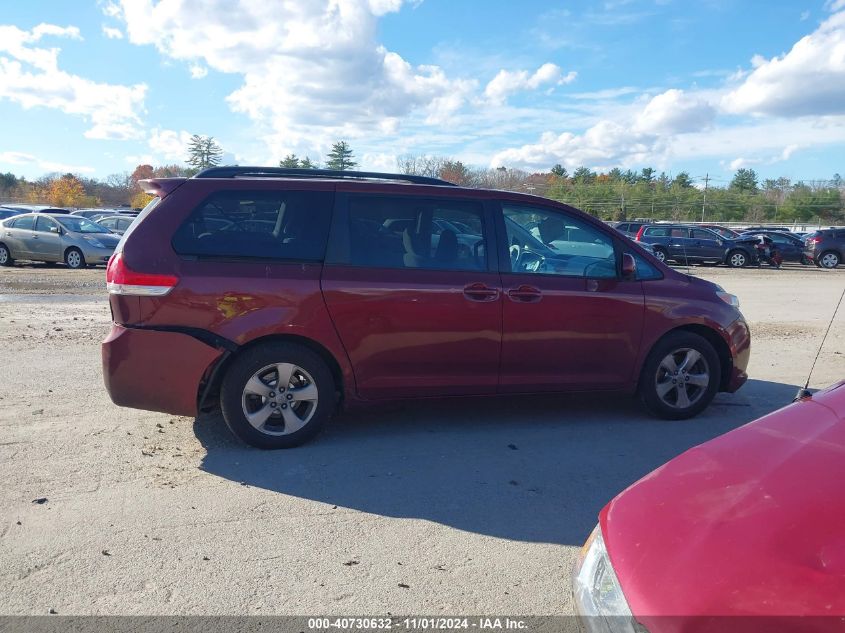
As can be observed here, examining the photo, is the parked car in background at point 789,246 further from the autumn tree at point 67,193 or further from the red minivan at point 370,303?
the autumn tree at point 67,193

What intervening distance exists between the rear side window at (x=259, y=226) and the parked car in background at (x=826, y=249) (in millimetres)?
30025

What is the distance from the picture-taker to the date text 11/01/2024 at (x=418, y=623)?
9.87 feet

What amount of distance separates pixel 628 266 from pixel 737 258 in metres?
25.3

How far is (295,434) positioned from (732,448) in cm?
316

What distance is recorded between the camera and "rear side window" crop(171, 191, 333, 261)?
490cm

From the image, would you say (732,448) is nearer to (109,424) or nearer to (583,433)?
(583,433)

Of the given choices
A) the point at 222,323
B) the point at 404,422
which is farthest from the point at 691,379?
the point at 222,323

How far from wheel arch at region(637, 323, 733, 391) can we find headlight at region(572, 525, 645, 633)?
3.54m

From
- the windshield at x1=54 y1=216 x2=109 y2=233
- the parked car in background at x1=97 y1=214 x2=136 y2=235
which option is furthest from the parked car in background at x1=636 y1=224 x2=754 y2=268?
the windshield at x1=54 y1=216 x2=109 y2=233

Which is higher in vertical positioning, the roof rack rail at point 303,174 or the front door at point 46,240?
the roof rack rail at point 303,174

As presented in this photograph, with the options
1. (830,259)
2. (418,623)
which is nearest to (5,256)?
(418,623)

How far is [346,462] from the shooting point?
485 cm

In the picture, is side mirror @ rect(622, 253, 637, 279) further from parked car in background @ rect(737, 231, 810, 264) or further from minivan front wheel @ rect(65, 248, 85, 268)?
parked car in background @ rect(737, 231, 810, 264)

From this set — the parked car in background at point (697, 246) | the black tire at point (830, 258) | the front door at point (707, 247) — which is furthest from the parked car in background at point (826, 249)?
the front door at point (707, 247)
